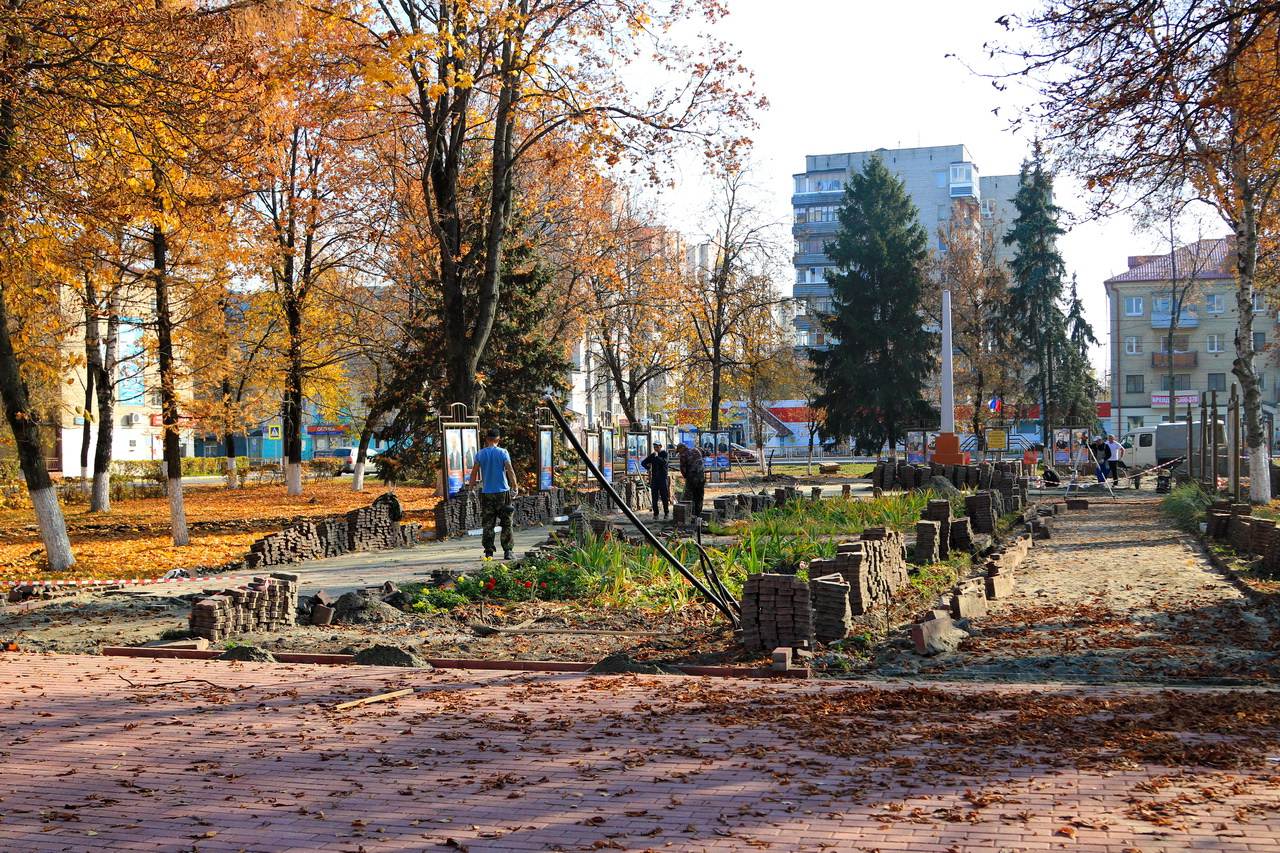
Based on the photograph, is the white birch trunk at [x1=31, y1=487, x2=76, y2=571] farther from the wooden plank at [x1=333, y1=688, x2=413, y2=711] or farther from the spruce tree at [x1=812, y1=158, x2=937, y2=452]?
the spruce tree at [x1=812, y1=158, x2=937, y2=452]

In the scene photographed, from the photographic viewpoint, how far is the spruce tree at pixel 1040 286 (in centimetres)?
6019

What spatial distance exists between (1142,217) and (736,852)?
21.4 m

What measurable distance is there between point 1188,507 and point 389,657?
1930 cm

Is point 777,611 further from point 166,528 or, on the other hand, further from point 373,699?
point 166,528

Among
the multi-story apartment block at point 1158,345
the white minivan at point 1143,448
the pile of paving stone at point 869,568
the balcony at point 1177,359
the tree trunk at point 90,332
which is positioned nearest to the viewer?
the pile of paving stone at point 869,568

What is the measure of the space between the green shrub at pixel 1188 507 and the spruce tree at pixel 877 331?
31355mm

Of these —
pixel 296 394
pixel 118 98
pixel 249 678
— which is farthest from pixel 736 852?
pixel 296 394

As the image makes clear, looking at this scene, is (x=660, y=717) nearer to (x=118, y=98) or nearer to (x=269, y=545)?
(x=118, y=98)

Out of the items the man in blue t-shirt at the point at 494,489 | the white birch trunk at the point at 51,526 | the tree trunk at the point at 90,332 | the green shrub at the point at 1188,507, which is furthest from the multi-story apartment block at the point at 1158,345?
the white birch trunk at the point at 51,526

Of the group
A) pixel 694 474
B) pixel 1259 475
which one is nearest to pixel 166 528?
pixel 694 474

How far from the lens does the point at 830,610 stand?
32.0ft

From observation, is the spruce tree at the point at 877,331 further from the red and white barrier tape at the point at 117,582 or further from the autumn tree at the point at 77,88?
the autumn tree at the point at 77,88

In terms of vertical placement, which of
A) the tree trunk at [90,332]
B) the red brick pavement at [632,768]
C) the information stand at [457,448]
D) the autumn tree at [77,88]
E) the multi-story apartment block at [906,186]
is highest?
the multi-story apartment block at [906,186]

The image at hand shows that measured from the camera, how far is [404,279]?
37.3 m
